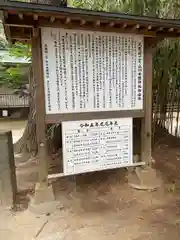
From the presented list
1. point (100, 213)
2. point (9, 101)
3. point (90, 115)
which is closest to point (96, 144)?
point (90, 115)

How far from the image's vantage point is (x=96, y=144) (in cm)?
330

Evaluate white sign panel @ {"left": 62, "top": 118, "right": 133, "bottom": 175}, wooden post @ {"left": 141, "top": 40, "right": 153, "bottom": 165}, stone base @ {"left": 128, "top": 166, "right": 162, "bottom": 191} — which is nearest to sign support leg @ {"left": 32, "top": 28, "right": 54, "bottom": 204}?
white sign panel @ {"left": 62, "top": 118, "right": 133, "bottom": 175}

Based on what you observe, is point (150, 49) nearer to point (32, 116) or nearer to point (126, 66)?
point (126, 66)

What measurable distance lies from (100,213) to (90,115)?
50.4 inches

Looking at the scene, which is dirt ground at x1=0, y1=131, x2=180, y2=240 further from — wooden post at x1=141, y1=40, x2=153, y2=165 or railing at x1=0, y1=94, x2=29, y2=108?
railing at x1=0, y1=94, x2=29, y2=108

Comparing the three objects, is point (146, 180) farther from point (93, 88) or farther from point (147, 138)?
point (93, 88)

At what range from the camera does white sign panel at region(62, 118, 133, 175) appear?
319 centimetres

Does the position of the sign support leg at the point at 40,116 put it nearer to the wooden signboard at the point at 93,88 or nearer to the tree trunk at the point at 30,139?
the wooden signboard at the point at 93,88

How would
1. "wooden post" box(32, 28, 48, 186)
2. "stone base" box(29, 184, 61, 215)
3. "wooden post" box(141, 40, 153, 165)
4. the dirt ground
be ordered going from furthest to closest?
"wooden post" box(141, 40, 153, 165)
"stone base" box(29, 184, 61, 215)
"wooden post" box(32, 28, 48, 186)
the dirt ground

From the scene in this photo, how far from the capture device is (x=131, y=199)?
3359 mm

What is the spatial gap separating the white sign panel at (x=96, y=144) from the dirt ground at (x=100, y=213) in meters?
0.46

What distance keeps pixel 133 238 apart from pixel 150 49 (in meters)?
2.53

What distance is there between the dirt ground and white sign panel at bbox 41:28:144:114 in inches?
50.4

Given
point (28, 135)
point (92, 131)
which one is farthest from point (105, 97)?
point (28, 135)
